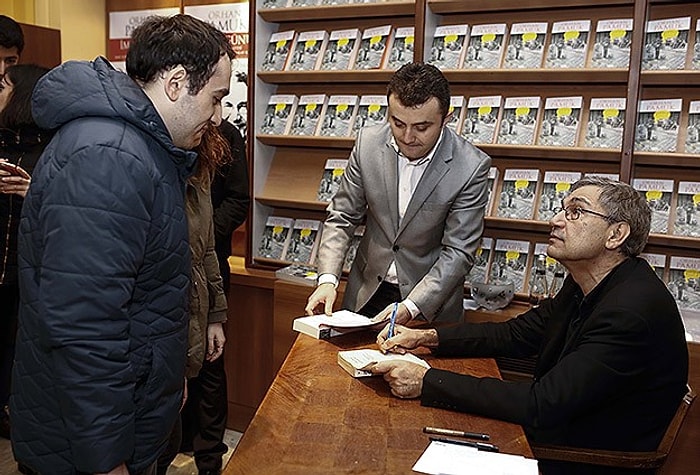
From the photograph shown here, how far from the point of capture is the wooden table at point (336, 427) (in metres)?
1.38

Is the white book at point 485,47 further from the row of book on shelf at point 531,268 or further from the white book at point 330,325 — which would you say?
the white book at point 330,325

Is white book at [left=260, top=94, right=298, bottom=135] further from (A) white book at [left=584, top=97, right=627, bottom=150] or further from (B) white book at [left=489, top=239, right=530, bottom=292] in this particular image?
(A) white book at [left=584, top=97, right=627, bottom=150]

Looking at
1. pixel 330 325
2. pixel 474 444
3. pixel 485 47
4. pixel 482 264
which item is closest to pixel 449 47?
pixel 485 47

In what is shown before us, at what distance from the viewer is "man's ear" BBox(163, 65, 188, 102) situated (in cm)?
139

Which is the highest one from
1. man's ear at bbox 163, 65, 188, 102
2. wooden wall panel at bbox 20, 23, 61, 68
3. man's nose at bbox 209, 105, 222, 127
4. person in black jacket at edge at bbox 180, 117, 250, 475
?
wooden wall panel at bbox 20, 23, 61, 68

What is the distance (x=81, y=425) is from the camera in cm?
125

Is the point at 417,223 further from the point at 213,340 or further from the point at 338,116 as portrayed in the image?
the point at 338,116

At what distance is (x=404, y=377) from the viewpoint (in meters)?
1.73

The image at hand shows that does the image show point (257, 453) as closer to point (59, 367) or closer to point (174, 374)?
point (174, 374)

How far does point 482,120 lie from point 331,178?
2.89ft

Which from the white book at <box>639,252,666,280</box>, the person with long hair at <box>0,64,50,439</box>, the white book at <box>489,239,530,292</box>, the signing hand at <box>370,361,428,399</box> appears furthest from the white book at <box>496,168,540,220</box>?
the person with long hair at <box>0,64,50,439</box>

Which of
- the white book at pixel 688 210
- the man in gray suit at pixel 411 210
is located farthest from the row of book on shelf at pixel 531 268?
the man in gray suit at pixel 411 210

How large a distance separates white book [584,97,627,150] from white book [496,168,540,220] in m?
0.31

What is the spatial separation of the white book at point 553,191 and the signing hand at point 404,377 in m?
1.73
